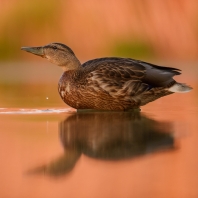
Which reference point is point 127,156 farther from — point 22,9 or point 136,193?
point 22,9

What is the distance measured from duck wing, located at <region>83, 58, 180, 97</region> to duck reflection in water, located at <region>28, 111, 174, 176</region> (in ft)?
0.87

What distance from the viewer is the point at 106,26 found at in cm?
3472

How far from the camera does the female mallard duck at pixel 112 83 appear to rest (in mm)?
7562

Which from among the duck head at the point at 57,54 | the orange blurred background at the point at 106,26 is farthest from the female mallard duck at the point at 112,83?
the orange blurred background at the point at 106,26

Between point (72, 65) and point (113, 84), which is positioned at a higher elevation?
point (72, 65)

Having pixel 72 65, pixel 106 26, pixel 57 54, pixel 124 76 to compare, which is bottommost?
pixel 124 76

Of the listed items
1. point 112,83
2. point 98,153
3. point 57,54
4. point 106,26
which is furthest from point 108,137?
point 106,26

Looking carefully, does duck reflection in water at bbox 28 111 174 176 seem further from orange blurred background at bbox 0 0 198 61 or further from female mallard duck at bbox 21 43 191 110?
orange blurred background at bbox 0 0 198 61

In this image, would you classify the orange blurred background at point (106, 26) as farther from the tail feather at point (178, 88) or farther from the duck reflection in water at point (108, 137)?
the duck reflection in water at point (108, 137)

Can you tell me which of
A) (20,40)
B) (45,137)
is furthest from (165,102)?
(20,40)

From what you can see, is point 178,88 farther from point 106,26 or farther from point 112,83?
point 106,26

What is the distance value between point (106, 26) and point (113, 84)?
27293mm

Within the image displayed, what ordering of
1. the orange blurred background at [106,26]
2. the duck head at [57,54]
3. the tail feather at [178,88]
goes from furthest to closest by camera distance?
1. the orange blurred background at [106,26]
2. the duck head at [57,54]
3. the tail feather at [178,88]

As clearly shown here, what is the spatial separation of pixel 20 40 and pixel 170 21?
6.94 m
